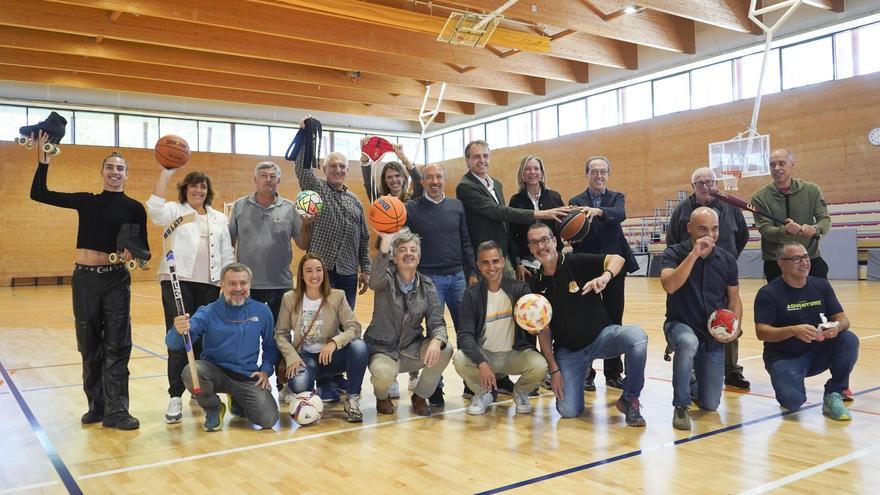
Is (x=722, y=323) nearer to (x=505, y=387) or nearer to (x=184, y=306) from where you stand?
(x=505, y=387)

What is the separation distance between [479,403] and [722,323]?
1.58m

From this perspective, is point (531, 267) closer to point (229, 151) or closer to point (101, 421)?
point (101, 421)

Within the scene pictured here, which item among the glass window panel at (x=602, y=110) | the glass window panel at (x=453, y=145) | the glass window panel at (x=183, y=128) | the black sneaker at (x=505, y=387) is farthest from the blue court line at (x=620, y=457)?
the glass window panel at (x=453, y=145)

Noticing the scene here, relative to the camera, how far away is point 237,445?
3787 millimetres

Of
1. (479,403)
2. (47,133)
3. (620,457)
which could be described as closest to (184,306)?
(47,133)

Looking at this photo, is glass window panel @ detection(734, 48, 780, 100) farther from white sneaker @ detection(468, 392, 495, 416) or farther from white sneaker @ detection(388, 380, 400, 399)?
white sneaker @ detection(468, 392, 495, 416)

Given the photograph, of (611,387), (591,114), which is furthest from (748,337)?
(591,114)

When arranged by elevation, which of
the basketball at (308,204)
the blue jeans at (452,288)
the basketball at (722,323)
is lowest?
the basketball at (722,323)

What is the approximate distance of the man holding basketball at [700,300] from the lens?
13.4 feet

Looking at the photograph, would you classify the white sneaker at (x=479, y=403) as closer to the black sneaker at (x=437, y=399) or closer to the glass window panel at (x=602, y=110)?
the black sneaker at (x=437, y=399)

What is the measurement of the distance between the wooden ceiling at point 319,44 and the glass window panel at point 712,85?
1053 millimetres

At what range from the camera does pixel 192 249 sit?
4.60 m

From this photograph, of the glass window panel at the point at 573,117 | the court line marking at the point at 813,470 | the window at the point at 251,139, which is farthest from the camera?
the window at the point at 251,139

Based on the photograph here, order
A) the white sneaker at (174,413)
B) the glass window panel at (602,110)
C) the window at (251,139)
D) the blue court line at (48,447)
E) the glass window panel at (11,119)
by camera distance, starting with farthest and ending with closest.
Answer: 1. the window at (251,139)
2. the glass window panel at (602,110)
3. the glass window panel at (11,119)
4. the white sneaker at (174,413)
5. the blue court line at (48,447)
